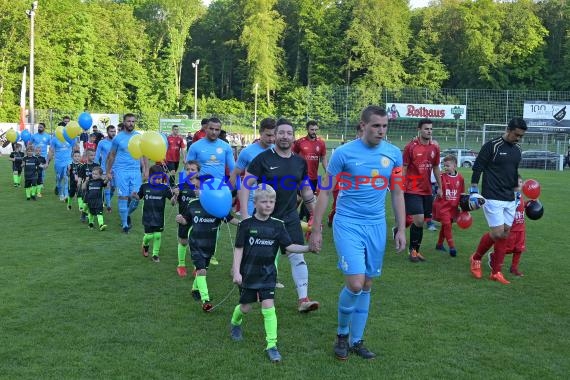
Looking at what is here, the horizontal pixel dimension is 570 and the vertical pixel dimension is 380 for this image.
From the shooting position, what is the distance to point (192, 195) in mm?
7723

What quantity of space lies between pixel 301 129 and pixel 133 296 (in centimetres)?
3963

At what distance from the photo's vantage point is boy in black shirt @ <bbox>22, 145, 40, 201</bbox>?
15438mm

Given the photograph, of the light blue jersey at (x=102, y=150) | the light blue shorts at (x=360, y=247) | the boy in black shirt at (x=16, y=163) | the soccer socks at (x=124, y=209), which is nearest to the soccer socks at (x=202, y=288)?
the light blue shorts at (x=360, y=247)

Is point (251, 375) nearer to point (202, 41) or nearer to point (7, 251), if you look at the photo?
point (7, 251)

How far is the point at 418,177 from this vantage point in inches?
353

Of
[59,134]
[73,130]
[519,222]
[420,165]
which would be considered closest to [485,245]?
[519,222]

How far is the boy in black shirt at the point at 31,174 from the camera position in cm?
1544

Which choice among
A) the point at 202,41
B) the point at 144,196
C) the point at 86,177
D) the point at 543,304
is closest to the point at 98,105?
the point at 202,41

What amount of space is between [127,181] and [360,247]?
6.96 metres

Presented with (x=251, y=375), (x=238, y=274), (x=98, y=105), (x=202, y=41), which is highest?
(x=202, y=41)

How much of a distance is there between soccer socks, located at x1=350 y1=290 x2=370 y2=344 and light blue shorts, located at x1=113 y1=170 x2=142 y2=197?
266 inches

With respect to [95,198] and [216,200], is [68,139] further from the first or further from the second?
[216,200]

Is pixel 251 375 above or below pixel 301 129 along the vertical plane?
below

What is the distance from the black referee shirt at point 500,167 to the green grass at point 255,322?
1226 millimetres
